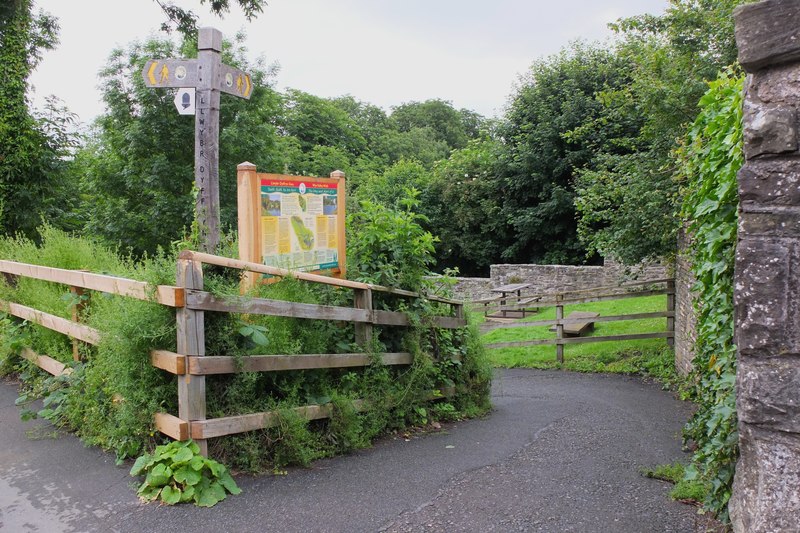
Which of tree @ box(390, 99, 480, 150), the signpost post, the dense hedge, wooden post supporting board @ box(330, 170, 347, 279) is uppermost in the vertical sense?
tree @ box(390, 99, 480, 150)

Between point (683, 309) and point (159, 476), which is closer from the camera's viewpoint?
point (159, 476)

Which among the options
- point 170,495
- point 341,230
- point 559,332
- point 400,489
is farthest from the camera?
point 559,332

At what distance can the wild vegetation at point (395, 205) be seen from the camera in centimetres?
390

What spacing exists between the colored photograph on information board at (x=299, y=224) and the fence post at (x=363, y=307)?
43 cm

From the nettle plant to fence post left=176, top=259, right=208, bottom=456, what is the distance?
0.37 feet

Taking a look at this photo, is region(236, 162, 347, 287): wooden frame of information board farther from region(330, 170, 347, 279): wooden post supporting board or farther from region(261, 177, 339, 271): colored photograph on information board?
region(330, 170, 347, 279): wooden post supporting board

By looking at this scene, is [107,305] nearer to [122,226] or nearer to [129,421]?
[129,421]

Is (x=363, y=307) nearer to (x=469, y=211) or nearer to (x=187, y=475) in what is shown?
(x=187, y=475)

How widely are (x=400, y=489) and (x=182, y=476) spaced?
137 cm

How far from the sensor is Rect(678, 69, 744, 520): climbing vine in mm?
2943

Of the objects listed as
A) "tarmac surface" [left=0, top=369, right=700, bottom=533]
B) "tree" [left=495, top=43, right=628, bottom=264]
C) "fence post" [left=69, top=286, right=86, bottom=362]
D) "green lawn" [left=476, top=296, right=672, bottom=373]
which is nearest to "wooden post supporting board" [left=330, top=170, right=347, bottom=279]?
"tarmac surface" [left=0, top=369, right=700, bottom=533]

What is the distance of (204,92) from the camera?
546 centimetres

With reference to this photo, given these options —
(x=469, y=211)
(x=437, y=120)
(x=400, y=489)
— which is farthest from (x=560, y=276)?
(x=437, y=120)

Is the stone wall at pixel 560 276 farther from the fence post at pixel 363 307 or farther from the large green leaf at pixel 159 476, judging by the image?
the large green leaf at pixel 159 476
